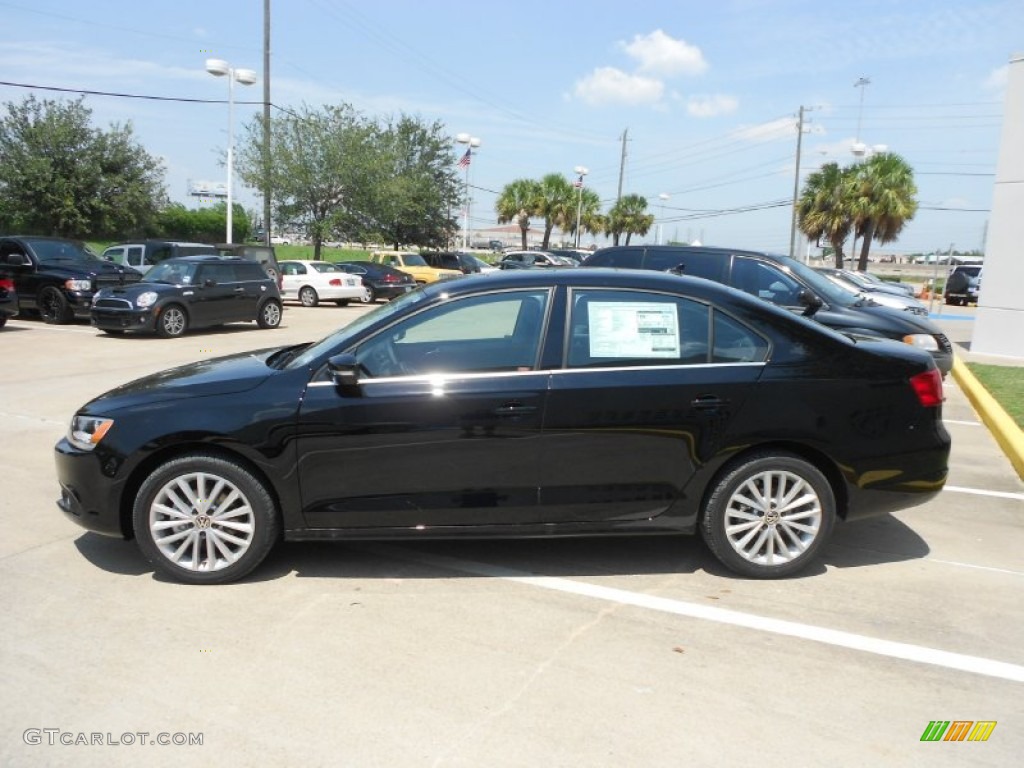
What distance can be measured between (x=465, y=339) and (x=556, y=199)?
51.9 metres

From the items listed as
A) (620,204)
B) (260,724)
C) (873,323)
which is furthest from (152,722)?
(620,204)

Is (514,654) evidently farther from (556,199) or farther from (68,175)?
(556,199)

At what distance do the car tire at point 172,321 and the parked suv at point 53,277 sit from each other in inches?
85.9

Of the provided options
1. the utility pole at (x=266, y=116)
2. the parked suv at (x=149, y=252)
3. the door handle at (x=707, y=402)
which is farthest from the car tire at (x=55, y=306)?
the door handle at (x=707, y=402)

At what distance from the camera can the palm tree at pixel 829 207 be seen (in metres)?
38.7

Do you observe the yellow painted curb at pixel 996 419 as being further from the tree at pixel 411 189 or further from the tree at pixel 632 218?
the tree at pixel 632 218

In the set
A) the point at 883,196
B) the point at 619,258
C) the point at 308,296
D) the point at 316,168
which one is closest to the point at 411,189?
the point at 316,168

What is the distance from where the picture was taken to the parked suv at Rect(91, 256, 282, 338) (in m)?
14.8

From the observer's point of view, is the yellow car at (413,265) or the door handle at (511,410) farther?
the yellow car at (413,265)

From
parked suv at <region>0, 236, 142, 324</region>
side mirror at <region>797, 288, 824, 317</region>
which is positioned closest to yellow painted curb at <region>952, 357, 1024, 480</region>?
side mirror at <region>797, 288, 824, 317</region>

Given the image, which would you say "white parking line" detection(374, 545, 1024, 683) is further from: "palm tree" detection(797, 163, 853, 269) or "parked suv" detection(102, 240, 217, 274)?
"palm tree" detection(797, 163, 853, 269)

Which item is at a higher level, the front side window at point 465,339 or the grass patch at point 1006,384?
the front side window at point 465,339

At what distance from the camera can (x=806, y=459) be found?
4.43 meters

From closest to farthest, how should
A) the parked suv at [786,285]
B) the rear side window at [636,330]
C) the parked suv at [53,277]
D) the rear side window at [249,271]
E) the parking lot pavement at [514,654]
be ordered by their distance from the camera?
the parking lot pavement at [514,654]
the rear side window at [636,330]
the parked suv at [786,285]
the parked suv at [53,277]
the rear side window at [249,271]
